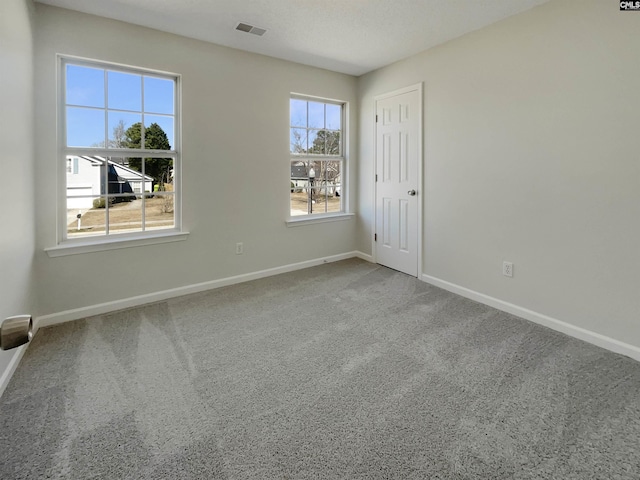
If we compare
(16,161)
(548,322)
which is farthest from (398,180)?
(16,161)

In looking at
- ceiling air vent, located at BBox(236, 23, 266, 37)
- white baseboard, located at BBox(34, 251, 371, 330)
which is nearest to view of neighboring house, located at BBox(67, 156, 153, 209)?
Result: white baseboard, located at BBox(34, 251, 371, 330)

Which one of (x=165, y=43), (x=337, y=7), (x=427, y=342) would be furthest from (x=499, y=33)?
(x=165, y=43)

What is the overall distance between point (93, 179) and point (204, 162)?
3.10 ft

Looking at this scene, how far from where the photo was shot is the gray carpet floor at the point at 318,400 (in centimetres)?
142

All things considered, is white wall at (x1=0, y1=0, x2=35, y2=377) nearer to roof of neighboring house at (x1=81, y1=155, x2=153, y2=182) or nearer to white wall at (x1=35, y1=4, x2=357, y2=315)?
white wall at (x1=35, y1=4, x2=357, y2=315)

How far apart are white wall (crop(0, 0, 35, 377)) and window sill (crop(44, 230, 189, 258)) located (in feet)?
0.71

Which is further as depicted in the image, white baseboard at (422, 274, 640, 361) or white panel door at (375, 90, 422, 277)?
white panel door at (375, 90, 422, 277)

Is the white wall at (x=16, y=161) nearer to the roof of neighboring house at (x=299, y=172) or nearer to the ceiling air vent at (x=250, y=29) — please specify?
the ceiling air vent at (x=250, y=29)

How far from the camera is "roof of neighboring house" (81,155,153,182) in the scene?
9.55 ft

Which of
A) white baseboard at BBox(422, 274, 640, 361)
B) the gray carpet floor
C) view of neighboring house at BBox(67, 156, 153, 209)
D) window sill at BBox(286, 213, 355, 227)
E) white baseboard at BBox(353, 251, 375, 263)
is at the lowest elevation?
the gray carpet floor

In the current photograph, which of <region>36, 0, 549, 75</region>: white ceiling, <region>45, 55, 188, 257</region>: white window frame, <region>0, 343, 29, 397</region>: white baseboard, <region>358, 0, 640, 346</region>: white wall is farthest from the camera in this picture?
<region>45, 55, 188, 257</region>: white window frame

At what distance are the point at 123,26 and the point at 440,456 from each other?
3.73m

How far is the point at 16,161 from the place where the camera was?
214cm

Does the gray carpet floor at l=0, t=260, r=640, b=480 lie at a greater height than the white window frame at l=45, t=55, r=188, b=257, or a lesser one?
lesser
